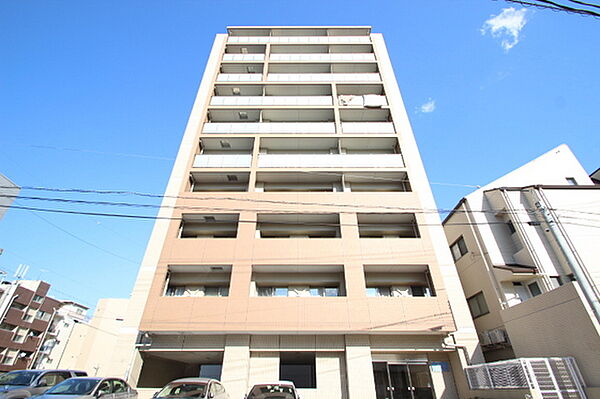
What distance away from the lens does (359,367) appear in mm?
12469

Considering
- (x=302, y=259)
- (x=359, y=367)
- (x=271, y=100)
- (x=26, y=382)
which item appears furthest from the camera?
(x=271, y=100)

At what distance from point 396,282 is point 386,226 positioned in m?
3.75

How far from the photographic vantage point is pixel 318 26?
2806 cm

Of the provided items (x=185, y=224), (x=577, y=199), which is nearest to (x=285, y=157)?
(x=185, y=224)

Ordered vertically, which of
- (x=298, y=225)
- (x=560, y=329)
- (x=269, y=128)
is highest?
(x=269, y=128)

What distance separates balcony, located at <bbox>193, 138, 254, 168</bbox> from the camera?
62.0 ft

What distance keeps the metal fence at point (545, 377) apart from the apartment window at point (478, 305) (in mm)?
6154

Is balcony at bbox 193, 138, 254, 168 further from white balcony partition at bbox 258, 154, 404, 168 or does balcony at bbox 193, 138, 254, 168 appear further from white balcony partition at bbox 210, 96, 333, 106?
white balcony partition at bbox 210, 96, 333, 106

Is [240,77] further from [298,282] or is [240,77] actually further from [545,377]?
[545,377]

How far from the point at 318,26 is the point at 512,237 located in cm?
2578

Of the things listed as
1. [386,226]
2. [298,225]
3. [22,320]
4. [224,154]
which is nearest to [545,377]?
[386,226]

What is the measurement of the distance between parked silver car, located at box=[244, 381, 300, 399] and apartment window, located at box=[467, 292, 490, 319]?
507 inches

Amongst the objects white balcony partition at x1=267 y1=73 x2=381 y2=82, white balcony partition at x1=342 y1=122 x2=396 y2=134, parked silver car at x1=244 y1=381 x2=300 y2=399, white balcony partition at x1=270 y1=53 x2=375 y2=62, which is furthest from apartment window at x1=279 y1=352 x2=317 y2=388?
white balcony partition at x1=270 y1=53 x2=375 y2=62

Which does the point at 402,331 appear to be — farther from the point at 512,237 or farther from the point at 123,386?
the point at 123,386
